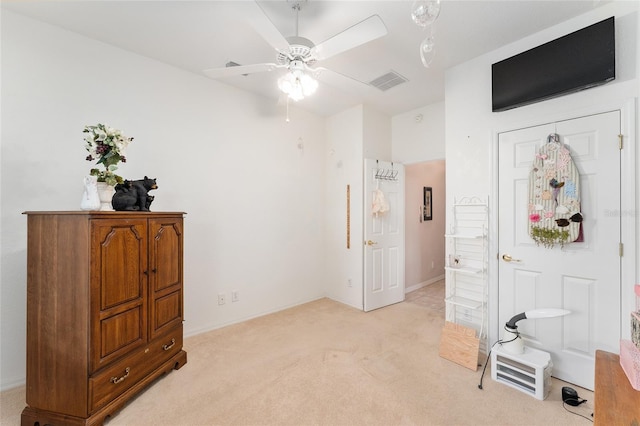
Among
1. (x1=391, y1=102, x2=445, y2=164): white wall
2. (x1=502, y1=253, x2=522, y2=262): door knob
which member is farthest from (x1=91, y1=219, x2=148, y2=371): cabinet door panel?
(x1=391, y1=102, x2=445, y2=164): white wall

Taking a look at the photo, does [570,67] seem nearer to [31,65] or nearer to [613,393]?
[613,393]

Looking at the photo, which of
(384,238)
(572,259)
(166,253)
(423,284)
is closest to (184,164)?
(166,253)

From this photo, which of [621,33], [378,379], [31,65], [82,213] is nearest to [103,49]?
[31,65]

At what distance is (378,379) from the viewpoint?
7.22ft

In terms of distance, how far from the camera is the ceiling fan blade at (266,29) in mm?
1477

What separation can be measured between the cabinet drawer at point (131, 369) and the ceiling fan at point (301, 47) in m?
2.19

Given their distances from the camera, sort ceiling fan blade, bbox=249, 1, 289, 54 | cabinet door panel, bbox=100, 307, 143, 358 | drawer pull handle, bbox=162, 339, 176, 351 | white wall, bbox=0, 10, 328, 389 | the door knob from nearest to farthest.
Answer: ceiling fan blade, bbox=249, 1, 289, 54, cabinet door panel, bbox=100, 307, 143, 358, white wall, bbox=0, 10, 328, 389, drawer pull handle, bbox=162, 339, 176, 351, the door knob

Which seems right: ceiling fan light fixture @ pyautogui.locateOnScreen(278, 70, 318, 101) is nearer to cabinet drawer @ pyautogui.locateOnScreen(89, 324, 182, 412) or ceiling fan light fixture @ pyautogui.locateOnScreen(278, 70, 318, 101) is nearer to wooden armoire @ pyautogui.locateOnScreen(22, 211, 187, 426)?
wooden armoire @ pyautogui.locateOnScreen(22, 211, 187, 426)

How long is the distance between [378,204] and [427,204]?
1814 millimetres

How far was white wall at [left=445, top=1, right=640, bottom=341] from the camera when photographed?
1.86m

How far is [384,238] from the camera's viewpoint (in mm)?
4027

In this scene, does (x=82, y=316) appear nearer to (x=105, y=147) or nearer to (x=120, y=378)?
(x=120, y=378)

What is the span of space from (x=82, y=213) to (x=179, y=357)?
1477 millimetres

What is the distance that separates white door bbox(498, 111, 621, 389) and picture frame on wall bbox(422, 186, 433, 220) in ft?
8.66
